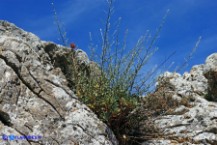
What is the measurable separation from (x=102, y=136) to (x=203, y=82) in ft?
17.5

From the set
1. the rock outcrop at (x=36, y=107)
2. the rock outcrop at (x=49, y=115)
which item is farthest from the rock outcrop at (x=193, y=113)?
the rock outcrop at (x=36, y=107)

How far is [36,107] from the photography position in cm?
592

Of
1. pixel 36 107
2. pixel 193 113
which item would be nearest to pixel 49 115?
pixel 36 107

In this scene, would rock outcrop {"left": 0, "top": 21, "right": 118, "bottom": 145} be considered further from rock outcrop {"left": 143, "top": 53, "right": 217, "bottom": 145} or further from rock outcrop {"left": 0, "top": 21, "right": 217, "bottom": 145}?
rock outcrop {"left": 143, "top": 53, "right": 217, "bottom": 145}

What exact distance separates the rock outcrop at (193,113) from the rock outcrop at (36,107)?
1.67 m

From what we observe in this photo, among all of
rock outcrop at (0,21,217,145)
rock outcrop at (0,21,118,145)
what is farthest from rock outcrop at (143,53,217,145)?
rock outcrop at (0,21,118,145)

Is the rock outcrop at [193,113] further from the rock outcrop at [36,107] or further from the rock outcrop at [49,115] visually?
the rock outcrop at [36,107]

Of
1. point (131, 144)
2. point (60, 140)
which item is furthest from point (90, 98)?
point (60, 140)

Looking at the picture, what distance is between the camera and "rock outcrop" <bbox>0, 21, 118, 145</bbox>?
559 centimetres

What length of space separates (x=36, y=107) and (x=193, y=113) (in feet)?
11.8

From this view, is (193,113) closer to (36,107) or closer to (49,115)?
(49,115)

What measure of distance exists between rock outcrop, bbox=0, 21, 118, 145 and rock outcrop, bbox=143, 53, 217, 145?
167 centimetres

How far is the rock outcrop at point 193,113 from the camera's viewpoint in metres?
7.49

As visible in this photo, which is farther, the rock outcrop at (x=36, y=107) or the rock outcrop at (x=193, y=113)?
the rock outcrop at (x=193, y=113)
